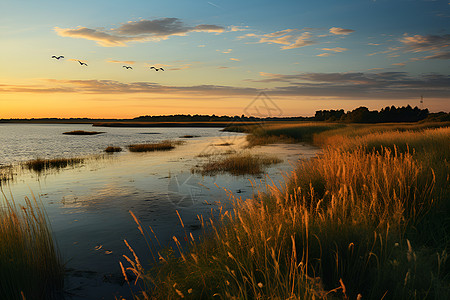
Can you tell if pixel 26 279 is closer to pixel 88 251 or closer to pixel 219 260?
pixel 88 251

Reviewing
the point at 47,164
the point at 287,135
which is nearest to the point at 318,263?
the point at 47,164

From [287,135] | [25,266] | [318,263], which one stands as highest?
[287,135]

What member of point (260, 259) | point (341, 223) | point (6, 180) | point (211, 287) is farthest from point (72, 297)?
point (6, 180)

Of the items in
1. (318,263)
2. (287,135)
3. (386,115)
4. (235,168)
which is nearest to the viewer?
(318,263)

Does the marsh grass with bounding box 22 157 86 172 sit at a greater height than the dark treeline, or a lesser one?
lesser

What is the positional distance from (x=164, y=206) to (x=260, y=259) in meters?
8.38

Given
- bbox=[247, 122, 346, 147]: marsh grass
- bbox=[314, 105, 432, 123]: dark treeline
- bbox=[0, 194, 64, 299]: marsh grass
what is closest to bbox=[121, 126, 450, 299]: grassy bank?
bbox=[0, 194, 64, 299]: marsh grass

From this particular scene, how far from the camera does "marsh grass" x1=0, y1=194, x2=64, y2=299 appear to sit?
4965 millimetres

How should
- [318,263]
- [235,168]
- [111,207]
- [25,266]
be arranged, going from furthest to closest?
[235,168] < [111,207] < [25,266] < [318,263]

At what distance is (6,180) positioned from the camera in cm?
1838

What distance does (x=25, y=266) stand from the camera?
529cm

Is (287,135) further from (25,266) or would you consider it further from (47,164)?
(25,266)

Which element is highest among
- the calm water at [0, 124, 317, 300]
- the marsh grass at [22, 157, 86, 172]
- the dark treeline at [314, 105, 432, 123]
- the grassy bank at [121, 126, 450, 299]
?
the dark treeline at [314, 105, 432, 123]

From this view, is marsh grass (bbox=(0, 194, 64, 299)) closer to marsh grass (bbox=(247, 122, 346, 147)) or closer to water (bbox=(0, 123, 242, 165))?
water (bbox=(0, 123, 242, 165))
